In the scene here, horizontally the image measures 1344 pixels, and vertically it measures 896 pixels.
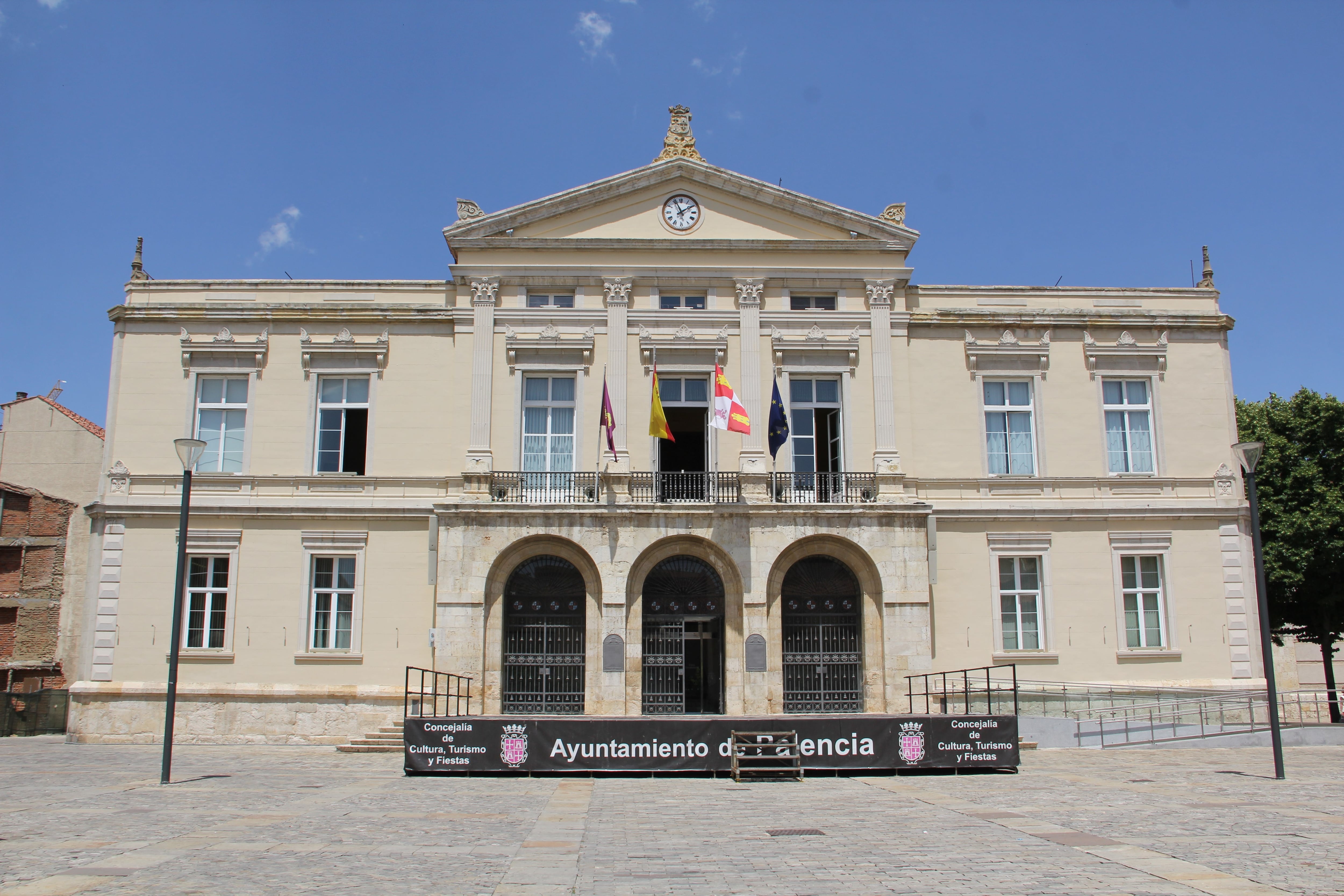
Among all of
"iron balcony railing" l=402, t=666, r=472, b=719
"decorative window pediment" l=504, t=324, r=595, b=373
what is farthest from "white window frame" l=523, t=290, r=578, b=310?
"iron balcony railing" l=402, t=666, r=472, b=719

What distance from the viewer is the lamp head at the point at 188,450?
1798cm

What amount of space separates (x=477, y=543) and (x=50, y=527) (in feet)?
51.7

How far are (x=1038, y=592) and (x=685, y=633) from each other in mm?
8807

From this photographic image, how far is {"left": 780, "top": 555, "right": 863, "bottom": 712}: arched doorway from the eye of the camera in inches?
930

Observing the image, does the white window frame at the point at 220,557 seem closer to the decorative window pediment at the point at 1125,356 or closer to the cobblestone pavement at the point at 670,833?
the cobblestone pavement at the point at 670,833

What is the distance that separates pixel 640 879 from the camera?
916cm

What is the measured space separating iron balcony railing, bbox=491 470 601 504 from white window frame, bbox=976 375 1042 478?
32.4ft

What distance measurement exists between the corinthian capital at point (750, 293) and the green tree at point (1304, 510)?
13.9m

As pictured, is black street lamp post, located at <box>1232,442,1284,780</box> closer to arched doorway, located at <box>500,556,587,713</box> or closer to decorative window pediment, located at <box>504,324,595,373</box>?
arched doorway, located at <box>500,556,587,713</box>

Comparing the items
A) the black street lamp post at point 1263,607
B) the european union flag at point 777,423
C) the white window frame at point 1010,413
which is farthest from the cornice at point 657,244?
the black street lamp post at point 1263,607

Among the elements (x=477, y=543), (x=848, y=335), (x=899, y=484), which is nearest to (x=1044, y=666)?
(x=899, y=484)

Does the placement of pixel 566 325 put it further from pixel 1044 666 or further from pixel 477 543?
pixel 1044 666

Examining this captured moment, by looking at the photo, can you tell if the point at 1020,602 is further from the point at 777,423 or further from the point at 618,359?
the point at 618,359

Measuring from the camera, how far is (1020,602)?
24781 millimetres
